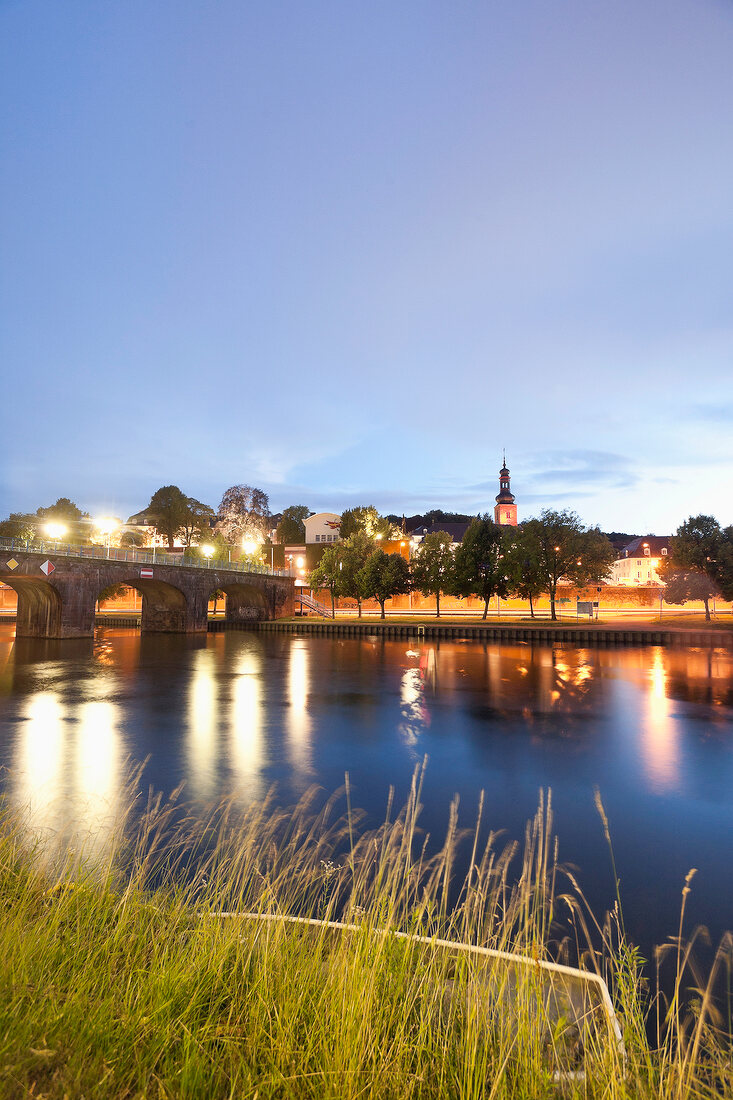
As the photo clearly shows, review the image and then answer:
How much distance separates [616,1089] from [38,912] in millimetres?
4913

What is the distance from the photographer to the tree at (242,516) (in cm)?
10331

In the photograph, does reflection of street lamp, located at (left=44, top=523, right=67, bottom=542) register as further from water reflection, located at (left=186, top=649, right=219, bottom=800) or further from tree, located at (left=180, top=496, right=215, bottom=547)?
tree, located at (left=180, top=496, right=215, bottom=547)

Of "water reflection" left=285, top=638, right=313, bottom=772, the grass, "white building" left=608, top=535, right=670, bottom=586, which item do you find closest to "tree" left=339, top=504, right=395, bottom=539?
"water reflection" left=285, top=638, right=313, bottom=772

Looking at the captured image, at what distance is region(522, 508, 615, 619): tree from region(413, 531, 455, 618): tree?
9551mm

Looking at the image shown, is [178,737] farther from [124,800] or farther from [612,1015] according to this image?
[612,1015]

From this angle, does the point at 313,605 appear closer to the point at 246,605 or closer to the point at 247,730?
Answer: the point at 246,605

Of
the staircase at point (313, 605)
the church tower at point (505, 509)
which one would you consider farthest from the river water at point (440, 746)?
the church tower at point (505, 509)

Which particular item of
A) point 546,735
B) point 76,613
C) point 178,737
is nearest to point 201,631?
point 76,613

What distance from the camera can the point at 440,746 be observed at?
56.4 feet

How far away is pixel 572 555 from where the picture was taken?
184ft

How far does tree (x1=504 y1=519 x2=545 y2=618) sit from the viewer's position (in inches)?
2240

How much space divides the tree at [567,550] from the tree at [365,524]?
115 feet

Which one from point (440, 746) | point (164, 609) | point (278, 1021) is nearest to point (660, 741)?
point (440, 746)

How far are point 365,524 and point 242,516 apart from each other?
89.7 feet
